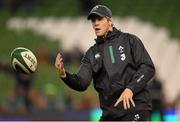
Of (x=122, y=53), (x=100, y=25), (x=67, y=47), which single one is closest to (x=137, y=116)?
(x=122, y=53)

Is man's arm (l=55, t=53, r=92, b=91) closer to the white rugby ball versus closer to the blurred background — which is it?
the white rugby ball

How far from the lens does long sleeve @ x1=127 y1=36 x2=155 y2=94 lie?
751 centimetres

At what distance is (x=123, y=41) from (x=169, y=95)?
10.5m

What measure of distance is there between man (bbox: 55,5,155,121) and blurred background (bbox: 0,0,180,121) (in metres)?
5.81

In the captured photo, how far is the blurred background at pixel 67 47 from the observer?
14.6m

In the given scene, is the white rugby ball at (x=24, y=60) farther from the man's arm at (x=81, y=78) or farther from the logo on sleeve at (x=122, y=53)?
the logo on sleeve at (x=122, y=53)

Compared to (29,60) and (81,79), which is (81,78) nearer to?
(81,79)

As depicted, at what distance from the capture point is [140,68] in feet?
24.9

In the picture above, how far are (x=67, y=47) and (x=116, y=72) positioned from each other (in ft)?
43.9

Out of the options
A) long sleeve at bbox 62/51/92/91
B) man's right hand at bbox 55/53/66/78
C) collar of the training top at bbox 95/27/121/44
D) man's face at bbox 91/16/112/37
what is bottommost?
long sleeve at bbox 62/51/92/91

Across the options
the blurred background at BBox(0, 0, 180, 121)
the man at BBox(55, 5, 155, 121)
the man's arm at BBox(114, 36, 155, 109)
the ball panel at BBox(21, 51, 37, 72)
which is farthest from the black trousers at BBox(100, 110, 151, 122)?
the blurred background at BBox(0, 0, 180, 121)

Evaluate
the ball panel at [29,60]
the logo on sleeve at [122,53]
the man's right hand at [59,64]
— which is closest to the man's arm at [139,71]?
the logo on sleeve at [122,53]

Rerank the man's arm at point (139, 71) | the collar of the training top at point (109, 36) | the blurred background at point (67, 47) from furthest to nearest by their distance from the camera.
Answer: the blurred background at point (67, 47) → the collar of the training top at point (109, 36) → the man's arm at point (139, 71)

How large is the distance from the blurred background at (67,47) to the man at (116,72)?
19.0ft
